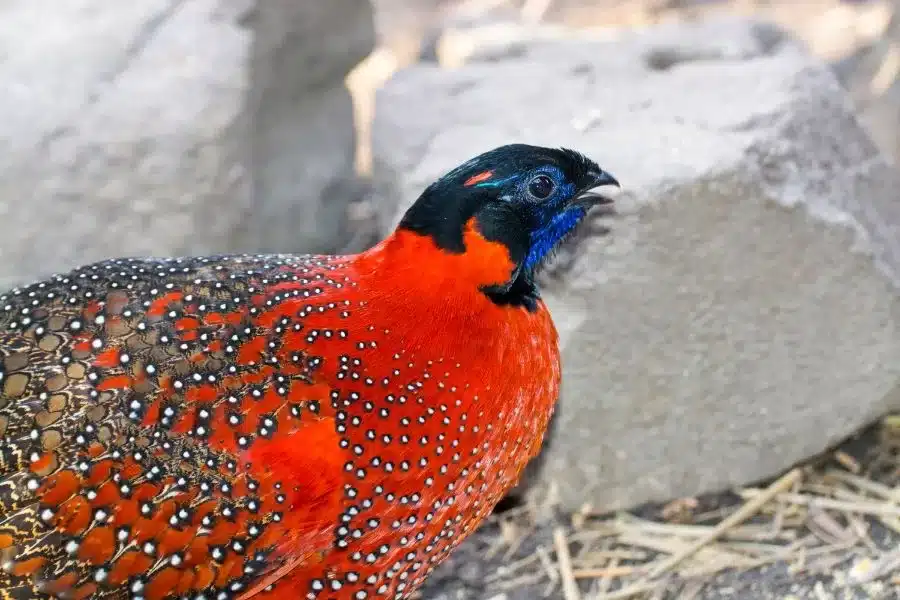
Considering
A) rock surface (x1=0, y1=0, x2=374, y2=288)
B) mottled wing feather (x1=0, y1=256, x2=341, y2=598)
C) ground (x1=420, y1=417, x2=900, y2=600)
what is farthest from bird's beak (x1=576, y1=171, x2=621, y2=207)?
rock surface (x1=0, y1=0, x2=374, y2=288)

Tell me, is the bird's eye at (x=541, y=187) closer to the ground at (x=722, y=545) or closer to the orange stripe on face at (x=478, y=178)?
the orange stripe on face at (x=478, y=178)

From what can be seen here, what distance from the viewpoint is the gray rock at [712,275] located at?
2.66 meters

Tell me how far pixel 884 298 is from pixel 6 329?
2.40m

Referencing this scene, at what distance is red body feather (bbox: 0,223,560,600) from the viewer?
6.01 feet

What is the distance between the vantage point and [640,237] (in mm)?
2652

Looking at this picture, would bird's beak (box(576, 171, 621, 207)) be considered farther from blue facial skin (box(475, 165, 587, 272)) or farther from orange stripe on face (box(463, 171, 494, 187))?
orange stripe on face (box(463, 171, 494, 187))

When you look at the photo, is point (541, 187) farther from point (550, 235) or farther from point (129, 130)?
point (129, 130)

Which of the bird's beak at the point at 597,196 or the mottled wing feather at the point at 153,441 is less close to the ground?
the bird's beak at the point at 597,196

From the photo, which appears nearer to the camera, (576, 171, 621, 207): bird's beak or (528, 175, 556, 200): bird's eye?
(528, 175, 556, 200): bird's eye

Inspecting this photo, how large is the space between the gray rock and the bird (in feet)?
1.50

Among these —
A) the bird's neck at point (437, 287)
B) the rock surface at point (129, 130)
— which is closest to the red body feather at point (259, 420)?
the bird's neck at point (437, 287)

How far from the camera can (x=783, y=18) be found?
247 inches

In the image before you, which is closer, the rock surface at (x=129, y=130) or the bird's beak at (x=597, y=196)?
the bird's beak at (x=597, y=196)

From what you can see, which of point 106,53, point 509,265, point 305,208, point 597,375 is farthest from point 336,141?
point 509,265
